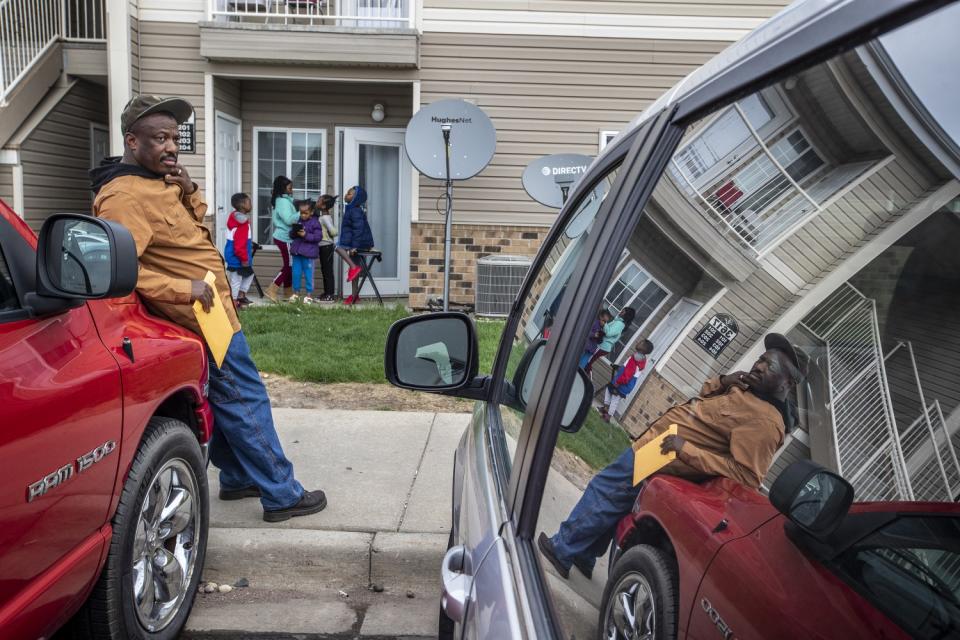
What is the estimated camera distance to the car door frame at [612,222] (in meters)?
0.98

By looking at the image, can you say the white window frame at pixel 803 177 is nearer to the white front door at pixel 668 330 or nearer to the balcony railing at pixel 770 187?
the balcony railing at pixel 770 187

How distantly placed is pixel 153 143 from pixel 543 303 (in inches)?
85.7

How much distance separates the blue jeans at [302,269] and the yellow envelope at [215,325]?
8475mm

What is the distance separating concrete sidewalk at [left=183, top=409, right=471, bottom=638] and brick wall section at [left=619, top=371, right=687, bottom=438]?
8.63 feet

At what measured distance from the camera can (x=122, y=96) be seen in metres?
11.4

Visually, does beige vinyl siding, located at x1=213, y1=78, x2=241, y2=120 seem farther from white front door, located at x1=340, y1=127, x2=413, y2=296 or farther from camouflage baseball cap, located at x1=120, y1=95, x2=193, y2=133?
camouflage baseball cap, located at x1=120, y1=95, x2=193, y2=133

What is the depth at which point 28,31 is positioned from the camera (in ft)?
39.1

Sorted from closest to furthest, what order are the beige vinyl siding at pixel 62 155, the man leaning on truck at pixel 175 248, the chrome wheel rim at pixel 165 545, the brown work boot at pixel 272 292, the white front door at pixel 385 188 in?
the chrome wheel rim at pixel 165 545 → the man leaning on truck at pixel 175 248 → the beige vinyl siding at pixel 62 155 → the brown work boot at pixel 272 292 → the white front door at pixel 385 188

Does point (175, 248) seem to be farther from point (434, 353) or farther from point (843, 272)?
point (843, 272)

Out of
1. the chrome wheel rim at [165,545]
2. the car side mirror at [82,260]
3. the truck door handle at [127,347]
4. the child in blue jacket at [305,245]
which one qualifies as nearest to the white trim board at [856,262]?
the car side mirror at [82,260]

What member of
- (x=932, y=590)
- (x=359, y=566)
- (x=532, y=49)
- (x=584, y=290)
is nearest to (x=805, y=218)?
(x=932, y=590)

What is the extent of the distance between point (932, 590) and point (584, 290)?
0.83m

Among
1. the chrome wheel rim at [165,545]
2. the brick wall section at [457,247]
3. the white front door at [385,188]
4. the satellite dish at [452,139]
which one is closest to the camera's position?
the chrome wheel rim at [165,545]

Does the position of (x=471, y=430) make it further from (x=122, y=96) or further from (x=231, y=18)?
(x=231, y=18)
